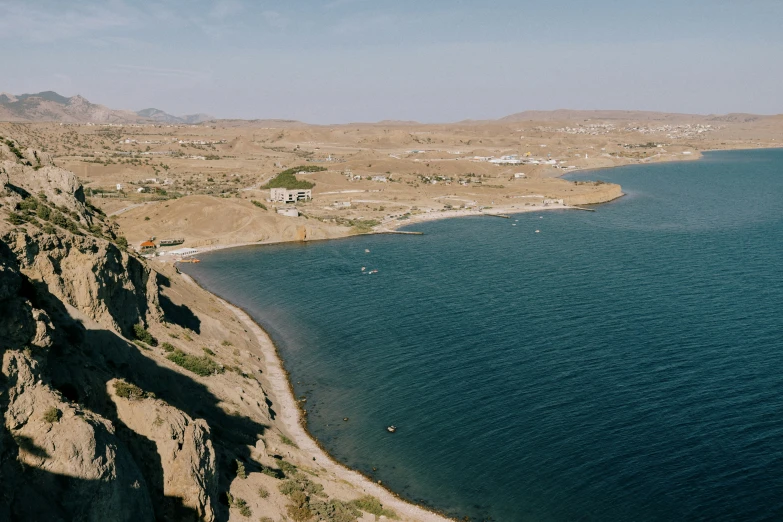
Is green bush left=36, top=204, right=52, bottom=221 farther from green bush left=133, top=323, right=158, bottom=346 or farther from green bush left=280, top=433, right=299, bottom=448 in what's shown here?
green bush left=280, top=433, right=299, bottom=448

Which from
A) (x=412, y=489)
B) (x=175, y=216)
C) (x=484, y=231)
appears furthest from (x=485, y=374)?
(x=175, y=216)

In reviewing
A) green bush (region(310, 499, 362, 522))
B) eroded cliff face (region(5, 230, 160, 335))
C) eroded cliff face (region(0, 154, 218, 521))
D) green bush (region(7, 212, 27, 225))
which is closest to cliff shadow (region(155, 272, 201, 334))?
eroded cliff face (region(5, 230, 160, 335))

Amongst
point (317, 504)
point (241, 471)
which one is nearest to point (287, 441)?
point (241, 471)

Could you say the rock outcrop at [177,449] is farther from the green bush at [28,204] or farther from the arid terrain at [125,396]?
the green bush at [28,204]

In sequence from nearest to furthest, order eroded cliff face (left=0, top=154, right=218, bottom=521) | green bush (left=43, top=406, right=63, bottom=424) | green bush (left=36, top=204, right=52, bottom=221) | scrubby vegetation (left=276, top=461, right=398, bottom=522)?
eroded cliff face (left=0, top=154, right=218, bottom=521) < green bush (left=43, top=406, right=63, bottom=424) < scrubby vegetation (left=276, top=461, right=398, bottom=522) < green bush (left=36, top=204, right=52, bottom=221)

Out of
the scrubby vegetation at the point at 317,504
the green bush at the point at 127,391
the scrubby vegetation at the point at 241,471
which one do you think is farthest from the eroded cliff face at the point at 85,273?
the scrubby vegetation at the point at 317,504

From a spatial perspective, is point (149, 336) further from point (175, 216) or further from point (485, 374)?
point (175, 216)
